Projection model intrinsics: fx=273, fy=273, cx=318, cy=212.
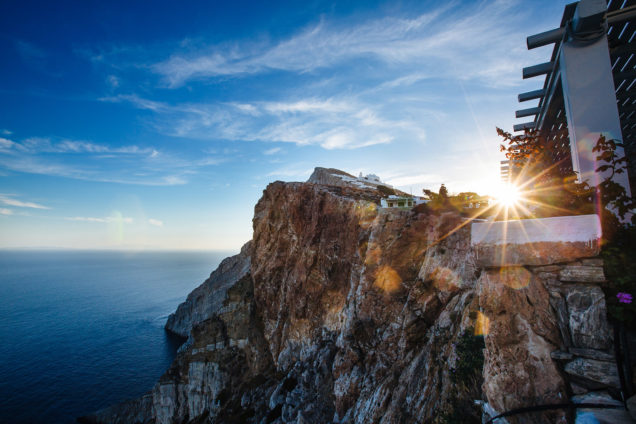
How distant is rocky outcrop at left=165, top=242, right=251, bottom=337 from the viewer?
63.3 meters

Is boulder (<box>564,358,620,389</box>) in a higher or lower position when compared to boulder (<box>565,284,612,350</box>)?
lower

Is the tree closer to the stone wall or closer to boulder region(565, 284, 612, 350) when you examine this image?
the stone wall

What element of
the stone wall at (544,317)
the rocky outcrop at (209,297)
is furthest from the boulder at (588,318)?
the rocky outcrop at (209,297)

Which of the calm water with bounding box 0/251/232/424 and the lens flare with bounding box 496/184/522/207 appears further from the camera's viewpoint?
the calm water with bounding box 0/251/232/424

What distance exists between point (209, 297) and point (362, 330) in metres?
56.7

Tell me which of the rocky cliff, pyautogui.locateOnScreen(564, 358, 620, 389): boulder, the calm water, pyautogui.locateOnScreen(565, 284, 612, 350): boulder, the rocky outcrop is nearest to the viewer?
pyautogui.locateOnScreen(564, 358, 620, 389): boulder

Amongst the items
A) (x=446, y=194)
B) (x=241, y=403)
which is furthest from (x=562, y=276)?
(x=241, y=403)

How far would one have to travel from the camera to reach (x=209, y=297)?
218 ft

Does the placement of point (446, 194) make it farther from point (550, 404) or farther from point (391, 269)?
point (550, 404)

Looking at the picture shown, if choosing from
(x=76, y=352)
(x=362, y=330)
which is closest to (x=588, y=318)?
(x=362, y=330)

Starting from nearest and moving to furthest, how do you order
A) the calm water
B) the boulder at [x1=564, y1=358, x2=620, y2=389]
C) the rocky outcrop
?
the boulder at [x1=564, y1=358, x2=620, y2=389]
the calm water
the rocky outcrop

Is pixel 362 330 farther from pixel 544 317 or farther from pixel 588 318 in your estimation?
pixel 588 318


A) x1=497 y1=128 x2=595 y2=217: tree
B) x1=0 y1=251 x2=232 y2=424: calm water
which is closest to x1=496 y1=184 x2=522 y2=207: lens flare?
x1=497 y1=128 x2=595 y2=217: tree

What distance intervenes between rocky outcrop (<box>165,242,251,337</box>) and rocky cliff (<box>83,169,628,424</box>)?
1836 centimetres
